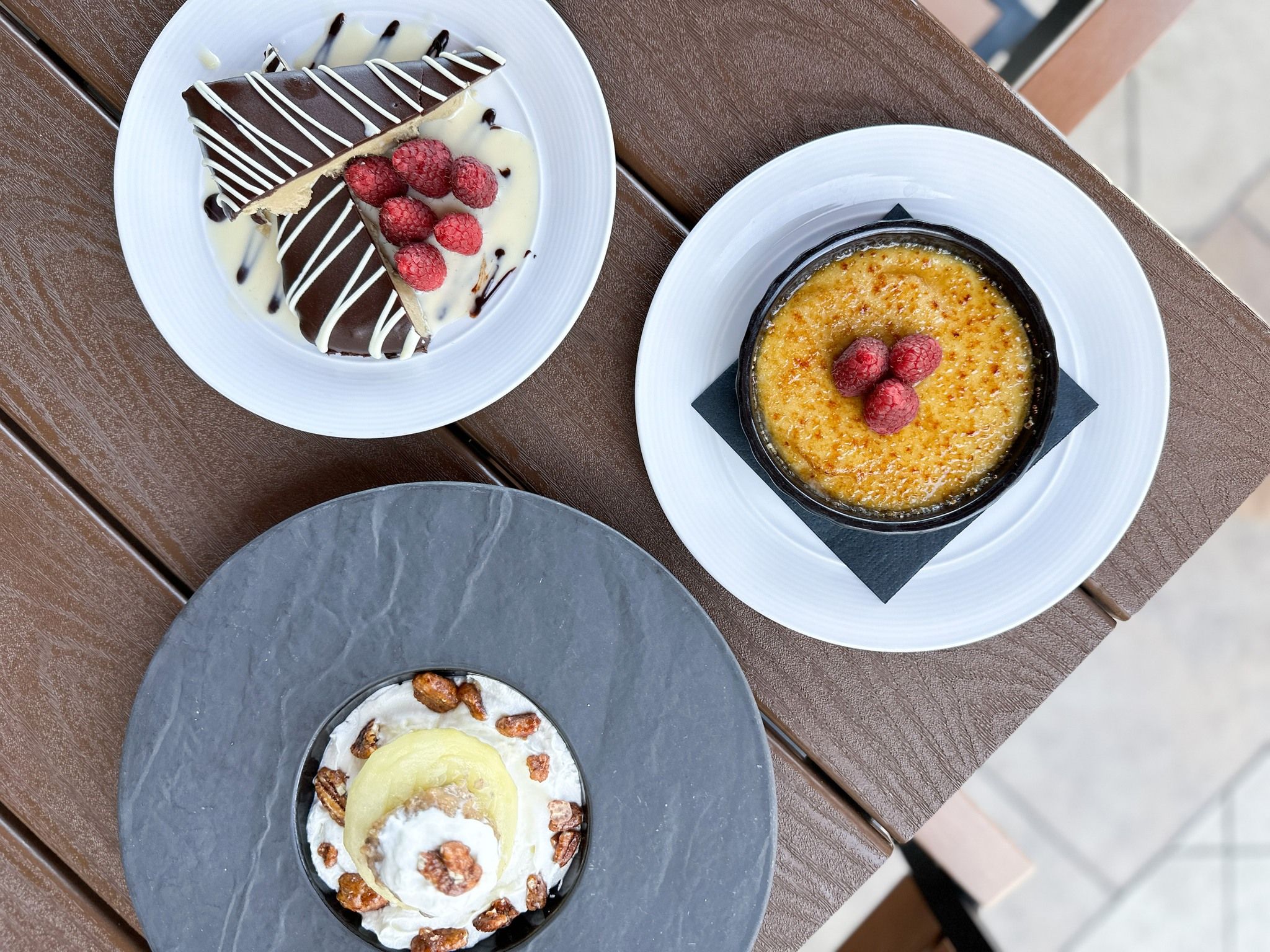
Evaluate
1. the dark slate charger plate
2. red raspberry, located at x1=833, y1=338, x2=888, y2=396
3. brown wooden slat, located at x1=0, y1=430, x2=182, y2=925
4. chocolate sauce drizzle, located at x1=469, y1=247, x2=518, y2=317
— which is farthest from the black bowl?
brown wooden slat, located at x1=0, y1=430, x2=182, y2=925

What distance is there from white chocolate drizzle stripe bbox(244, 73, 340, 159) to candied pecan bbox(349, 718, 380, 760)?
0.82m

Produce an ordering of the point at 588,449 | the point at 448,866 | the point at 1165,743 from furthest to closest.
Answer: the point at 1165,743 < the point at 588,449 < the point at 448,866

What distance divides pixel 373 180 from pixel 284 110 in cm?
16

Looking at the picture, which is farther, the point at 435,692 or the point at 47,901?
the point at 47,901

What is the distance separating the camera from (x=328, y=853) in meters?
1.28

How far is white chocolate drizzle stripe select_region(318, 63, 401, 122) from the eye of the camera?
48.8 inches

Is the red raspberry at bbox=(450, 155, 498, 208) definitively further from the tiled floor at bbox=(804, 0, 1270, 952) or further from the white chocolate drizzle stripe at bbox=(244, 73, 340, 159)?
the tiled floor at bbox=(804, 0, 1270, 952)

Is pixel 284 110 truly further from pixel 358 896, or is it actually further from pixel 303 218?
pixel 358 896

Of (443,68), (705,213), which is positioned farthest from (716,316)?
(443,68)

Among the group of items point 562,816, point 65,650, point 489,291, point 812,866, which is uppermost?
point 489,291

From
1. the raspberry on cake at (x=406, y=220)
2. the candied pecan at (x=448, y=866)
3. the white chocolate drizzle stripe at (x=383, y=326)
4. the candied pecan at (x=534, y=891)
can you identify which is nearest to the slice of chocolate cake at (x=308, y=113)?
the raspberry on cake at (x=406, y=220)

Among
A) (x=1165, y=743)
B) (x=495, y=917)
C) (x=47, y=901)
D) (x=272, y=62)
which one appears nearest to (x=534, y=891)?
(x=495, y=917)

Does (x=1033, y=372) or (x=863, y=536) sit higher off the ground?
(x=1033, y=372)

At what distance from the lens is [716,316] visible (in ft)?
4.19
